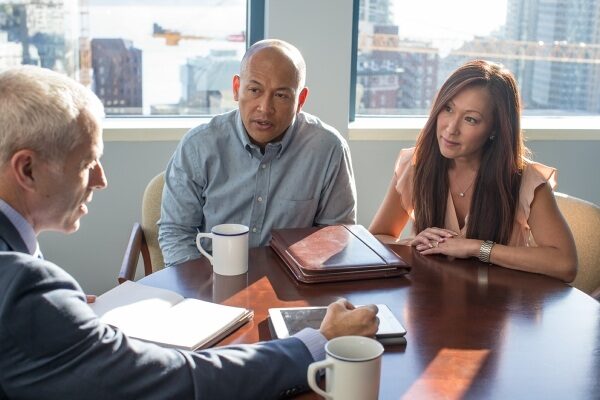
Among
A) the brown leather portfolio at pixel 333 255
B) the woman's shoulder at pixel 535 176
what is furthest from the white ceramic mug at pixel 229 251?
the woman's shoulder at pixel 535 176

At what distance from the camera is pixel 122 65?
147 inches

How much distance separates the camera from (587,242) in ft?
8.39

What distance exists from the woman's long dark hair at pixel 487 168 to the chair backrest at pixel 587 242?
35 cm

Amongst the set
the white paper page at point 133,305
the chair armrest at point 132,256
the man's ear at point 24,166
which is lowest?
the chair armrest at point 132,256

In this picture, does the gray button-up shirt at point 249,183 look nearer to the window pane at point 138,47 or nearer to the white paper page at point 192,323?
the white paper page at point 192,323

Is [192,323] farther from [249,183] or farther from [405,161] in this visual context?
[405,161]

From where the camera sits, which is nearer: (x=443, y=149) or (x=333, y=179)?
(x=443, y=149)

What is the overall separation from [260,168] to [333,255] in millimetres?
614

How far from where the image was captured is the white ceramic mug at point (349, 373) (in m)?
1.24

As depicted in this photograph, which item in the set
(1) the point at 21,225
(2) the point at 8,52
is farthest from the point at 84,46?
(1) the point at 21,225

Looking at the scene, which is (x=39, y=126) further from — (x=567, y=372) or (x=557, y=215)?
(x=557, y=215)

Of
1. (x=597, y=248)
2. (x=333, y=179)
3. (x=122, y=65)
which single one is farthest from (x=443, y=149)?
(x=122, y=65)

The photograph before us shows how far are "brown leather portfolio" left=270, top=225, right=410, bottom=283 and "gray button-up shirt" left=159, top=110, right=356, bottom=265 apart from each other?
0.33 meters

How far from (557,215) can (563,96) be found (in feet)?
→ 7.05
